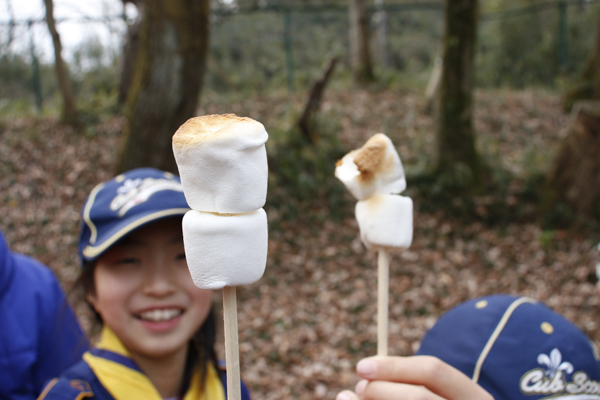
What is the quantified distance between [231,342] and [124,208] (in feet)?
3.04

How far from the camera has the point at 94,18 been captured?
9.46 metres

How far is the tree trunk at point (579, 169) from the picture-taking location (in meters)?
5.70

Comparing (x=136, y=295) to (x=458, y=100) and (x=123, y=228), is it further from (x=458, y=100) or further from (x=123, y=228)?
(x=458, y=100)

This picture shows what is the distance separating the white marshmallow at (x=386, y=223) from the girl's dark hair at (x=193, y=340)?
0.98 metres

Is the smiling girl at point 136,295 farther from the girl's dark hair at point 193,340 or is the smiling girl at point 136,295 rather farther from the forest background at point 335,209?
the forest background at point 335,209

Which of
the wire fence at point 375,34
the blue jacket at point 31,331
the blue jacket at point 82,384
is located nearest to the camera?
the blue jacket at point 82,384

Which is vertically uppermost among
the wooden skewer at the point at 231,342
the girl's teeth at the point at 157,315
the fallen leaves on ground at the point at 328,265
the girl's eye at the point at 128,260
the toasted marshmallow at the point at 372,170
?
the toasted marshmallow at the point at 372,170

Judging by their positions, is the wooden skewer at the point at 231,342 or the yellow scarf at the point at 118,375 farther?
the yellow scarf at the point at 118,375

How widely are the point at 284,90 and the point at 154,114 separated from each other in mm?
6165

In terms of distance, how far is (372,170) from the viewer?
1086 mm

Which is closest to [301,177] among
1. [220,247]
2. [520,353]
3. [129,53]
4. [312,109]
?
[312,109]

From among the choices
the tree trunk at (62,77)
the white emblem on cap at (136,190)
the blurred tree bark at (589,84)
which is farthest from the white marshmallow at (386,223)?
the tree trunk at (62,77)

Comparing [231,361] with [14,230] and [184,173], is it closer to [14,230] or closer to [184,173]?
[184,173]

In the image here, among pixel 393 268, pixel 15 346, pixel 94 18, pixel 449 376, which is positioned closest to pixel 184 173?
pixel 449 376
